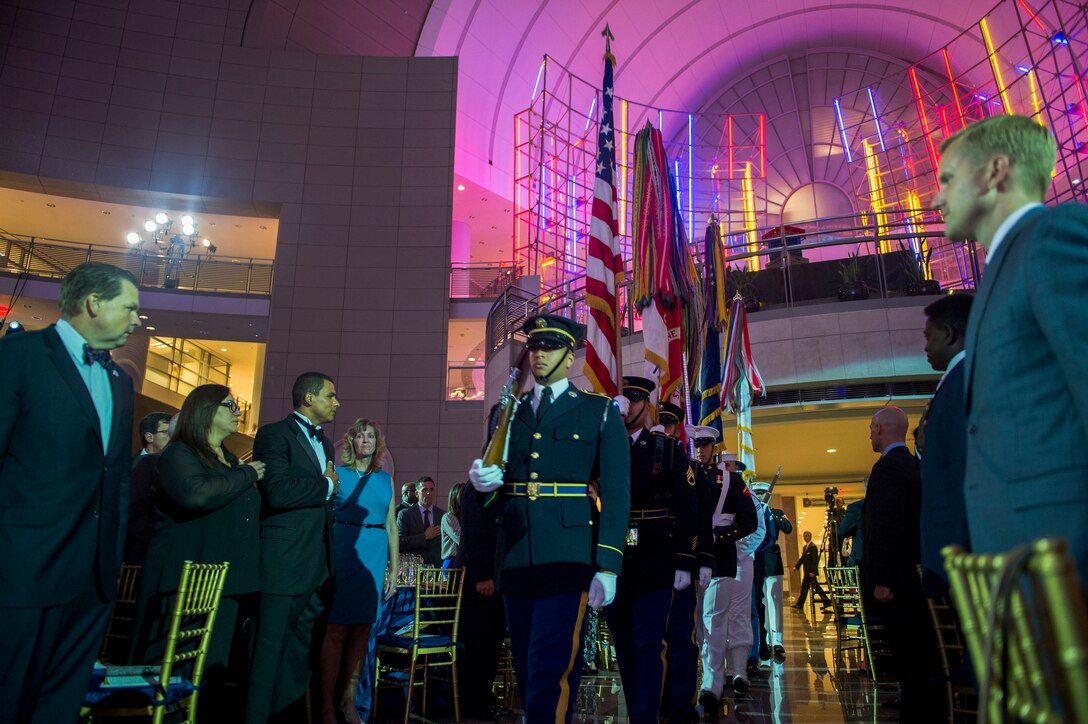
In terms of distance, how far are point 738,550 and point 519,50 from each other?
20.0 metres

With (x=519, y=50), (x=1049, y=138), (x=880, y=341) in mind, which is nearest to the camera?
(x=1049, y=138)

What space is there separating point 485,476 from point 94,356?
1308 mm

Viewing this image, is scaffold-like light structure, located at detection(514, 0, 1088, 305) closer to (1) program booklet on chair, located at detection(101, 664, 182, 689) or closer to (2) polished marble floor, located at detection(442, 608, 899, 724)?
(2) polished marble floor, located at detection(442, 608, 899, 724)

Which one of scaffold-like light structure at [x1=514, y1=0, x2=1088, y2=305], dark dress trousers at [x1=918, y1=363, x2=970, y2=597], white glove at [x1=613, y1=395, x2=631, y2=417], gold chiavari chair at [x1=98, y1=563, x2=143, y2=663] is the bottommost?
gold chiavari chair at [x1=98, y1=563, x2=143, y2=663]

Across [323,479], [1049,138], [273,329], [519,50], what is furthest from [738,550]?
[519,50]

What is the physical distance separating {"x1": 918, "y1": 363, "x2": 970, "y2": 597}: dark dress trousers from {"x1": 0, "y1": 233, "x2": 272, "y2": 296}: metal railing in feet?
57.6

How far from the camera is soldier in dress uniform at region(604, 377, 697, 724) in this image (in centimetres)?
335

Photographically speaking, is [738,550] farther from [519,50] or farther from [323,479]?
[519,50]

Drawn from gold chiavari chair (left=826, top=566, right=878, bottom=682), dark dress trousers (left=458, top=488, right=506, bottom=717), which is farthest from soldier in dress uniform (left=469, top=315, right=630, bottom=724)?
gold chiavari chair (left=826, top=566, right=878, bottom=682)

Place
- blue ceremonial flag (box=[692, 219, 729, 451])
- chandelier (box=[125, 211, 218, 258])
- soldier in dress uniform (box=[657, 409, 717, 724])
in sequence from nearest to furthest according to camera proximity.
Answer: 1. soldier in dress uniform (box=[657, 409, 717, 724])
2. blue ceremonial flag (box=[692, 219, 729, 451])
3. chandelier (box=[125, 211, 218, 258])

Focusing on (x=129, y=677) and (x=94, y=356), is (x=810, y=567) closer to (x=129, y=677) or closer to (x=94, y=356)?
(x=129, y=677)

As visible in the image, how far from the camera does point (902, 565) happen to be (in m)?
3.27

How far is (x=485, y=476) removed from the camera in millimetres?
2514

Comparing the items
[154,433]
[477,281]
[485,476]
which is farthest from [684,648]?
[477,281]
